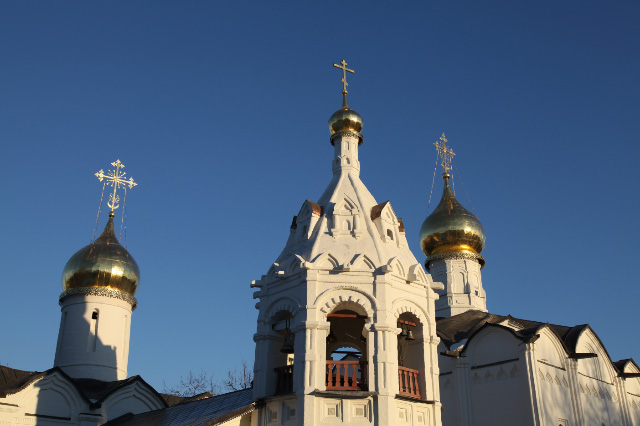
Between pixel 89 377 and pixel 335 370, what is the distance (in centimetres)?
1016

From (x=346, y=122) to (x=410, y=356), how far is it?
430cm

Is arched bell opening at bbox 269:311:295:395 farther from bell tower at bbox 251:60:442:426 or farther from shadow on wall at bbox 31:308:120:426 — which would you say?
shadow on wall at bbox 31:308:120:426

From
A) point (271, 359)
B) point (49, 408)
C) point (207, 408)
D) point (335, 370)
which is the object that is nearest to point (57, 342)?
point (49, 408)

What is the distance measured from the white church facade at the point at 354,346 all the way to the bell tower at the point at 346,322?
2cm

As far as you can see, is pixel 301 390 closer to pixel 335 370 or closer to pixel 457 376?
pixel 335 370

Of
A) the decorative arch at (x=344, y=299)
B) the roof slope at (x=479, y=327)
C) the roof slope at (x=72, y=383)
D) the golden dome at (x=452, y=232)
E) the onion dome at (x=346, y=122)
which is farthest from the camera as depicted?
the golden dome at (x=452, y=232)

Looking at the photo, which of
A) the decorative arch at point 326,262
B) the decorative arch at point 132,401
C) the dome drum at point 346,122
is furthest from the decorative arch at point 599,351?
the decorative arch at point 132,401

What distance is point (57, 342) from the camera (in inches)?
719

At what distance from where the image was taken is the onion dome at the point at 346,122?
11992 mm

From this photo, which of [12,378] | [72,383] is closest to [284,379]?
[72,383]

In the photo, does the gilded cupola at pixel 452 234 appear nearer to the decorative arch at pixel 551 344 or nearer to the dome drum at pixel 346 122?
the decorative arch at pixel 551 344

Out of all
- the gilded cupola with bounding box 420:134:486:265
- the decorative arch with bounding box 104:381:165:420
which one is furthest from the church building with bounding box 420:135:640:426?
the decorative arch with bounding box 104:381:165:420

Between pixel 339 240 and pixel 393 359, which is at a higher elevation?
pixel 339 240

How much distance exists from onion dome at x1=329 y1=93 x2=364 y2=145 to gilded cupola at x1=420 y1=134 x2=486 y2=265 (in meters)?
9.50
